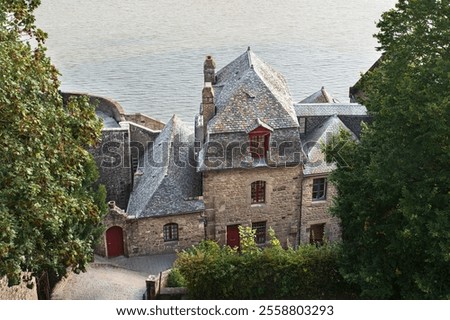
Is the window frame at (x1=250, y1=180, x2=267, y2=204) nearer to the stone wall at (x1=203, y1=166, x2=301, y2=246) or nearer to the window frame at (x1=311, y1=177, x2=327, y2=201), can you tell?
the stone wall at (x1=203, y1=166, x2=301, y2=246)

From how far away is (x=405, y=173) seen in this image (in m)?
17.9

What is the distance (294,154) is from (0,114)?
57.1 feet

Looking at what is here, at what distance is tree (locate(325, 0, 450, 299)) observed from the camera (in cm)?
1694

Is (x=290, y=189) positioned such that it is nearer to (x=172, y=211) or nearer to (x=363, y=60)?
(x=172, y=211)

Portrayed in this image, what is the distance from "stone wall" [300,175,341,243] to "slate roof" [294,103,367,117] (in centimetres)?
407

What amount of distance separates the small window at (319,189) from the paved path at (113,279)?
7966 mm

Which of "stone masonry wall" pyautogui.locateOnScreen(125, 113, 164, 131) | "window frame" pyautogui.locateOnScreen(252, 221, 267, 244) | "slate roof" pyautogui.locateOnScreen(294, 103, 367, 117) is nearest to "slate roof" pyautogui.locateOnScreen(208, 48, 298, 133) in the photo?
"slate roof" pyautogui.locateOnScreen(294, 103, 367, 117)

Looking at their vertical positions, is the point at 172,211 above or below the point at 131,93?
below

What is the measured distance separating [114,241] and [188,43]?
41472 millimetres

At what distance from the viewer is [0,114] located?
45.7ft

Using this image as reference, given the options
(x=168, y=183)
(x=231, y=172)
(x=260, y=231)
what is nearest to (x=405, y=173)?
(x=231, y=172)

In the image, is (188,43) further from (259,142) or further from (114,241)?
(259,142)

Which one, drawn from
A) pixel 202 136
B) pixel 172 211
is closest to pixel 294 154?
pixel 202 136
